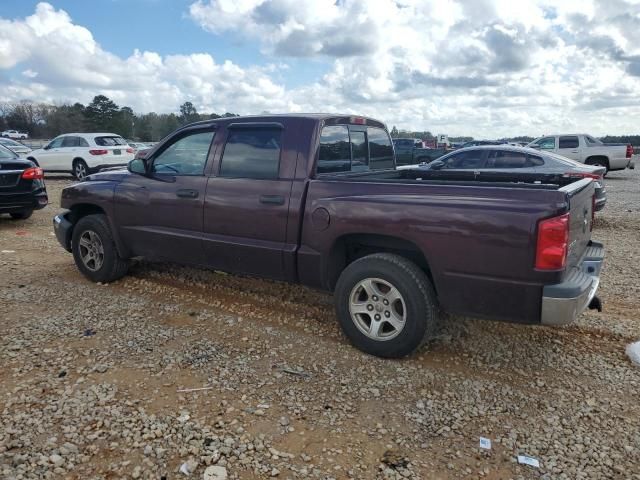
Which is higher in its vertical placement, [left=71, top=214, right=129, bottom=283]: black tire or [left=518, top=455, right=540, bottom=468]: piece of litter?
[left=71, top=214, right=129, bottom=283]: black tire

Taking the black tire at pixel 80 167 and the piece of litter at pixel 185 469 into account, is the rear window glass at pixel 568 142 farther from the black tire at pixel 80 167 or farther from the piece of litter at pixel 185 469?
the piece of litter at pixel 185 469

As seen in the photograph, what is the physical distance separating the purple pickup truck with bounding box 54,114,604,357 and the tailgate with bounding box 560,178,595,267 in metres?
0.02

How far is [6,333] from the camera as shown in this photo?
4156 mm

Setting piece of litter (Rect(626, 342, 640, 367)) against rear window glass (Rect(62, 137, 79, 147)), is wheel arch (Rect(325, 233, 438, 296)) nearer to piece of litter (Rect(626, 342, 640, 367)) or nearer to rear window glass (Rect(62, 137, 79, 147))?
piece of litter (Rect(626, 342, 640, 367))

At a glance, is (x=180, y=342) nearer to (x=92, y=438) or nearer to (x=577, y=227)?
(x=92, y=438)

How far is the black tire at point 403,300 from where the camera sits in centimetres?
355

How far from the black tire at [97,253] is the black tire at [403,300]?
285 cm

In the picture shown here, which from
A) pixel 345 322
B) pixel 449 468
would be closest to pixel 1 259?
pixel 345 322

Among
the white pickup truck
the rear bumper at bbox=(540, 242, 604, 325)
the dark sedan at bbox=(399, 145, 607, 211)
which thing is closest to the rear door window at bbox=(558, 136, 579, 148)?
the white pickup truck

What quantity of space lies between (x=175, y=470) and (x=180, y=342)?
157cm

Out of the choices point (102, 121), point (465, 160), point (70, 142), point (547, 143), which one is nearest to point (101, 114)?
point (102, 121)

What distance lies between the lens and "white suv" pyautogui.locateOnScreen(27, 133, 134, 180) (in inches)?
663

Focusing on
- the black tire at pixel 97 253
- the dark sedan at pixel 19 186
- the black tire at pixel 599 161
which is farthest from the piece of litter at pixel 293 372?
the black tire at pixel 599 161

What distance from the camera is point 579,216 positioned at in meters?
3.50
